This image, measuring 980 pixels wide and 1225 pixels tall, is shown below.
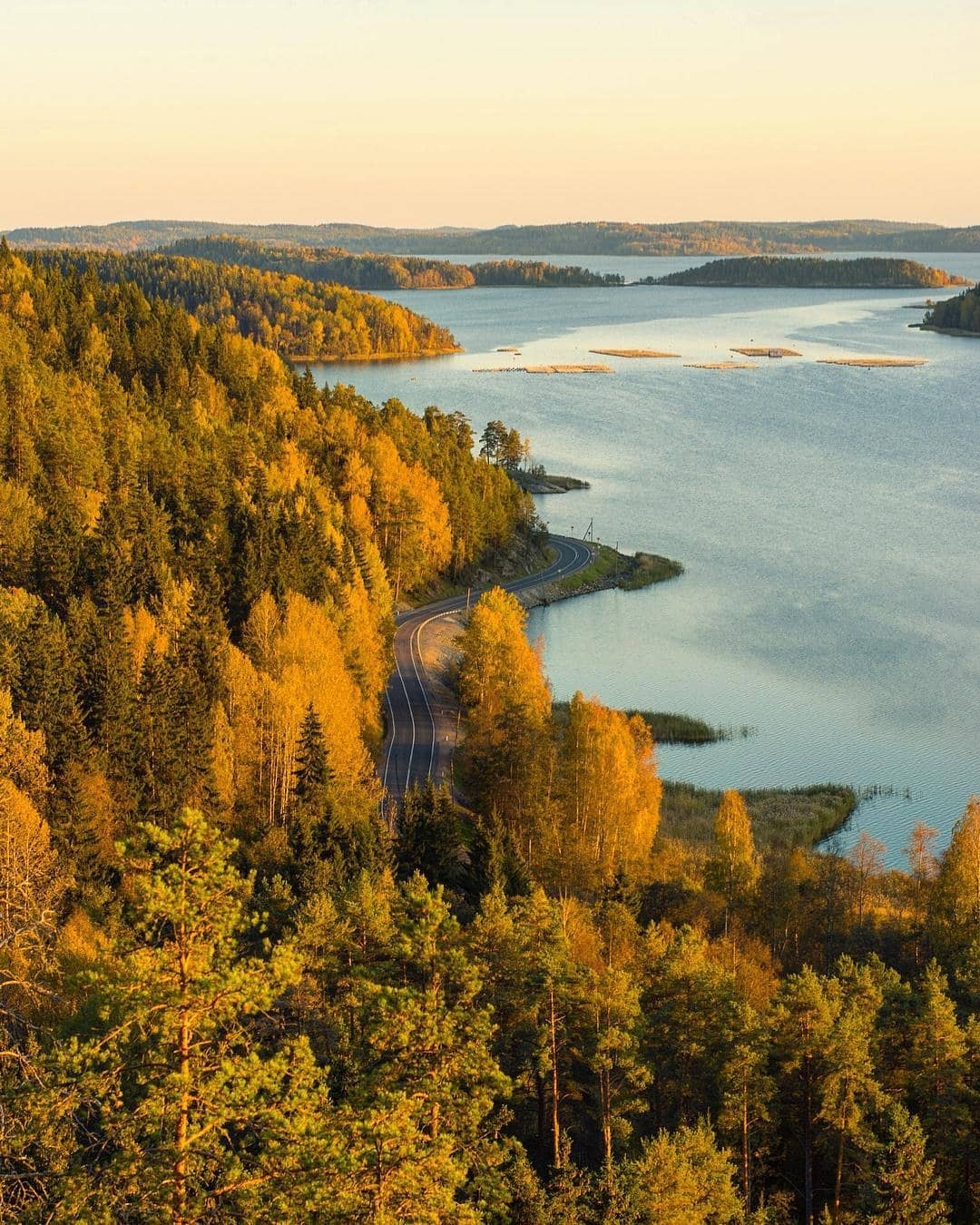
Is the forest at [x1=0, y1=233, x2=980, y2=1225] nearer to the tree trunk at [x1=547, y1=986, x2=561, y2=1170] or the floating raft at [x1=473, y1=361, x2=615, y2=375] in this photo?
the tree trunk at [x1=547, y1=986, x2=561, y2=1170]

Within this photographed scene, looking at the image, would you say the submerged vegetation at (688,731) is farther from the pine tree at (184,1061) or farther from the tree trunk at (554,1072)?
the pine tree at (184,1061)

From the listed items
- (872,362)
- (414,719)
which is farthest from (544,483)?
(872,362)

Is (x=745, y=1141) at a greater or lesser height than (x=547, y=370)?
lesser

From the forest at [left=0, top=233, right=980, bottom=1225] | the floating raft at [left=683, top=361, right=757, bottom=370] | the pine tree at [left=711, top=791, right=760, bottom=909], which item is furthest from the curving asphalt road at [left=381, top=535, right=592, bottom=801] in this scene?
the floating raft at [left=683, top=361, right=757, bottom=370]

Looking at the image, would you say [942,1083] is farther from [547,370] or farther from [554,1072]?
[547,370]

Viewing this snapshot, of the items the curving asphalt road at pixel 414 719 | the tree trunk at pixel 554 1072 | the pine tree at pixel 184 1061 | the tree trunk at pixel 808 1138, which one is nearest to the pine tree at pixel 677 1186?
the tree trunk at pixel 554 1072

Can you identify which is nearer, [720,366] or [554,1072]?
[554,1072]
